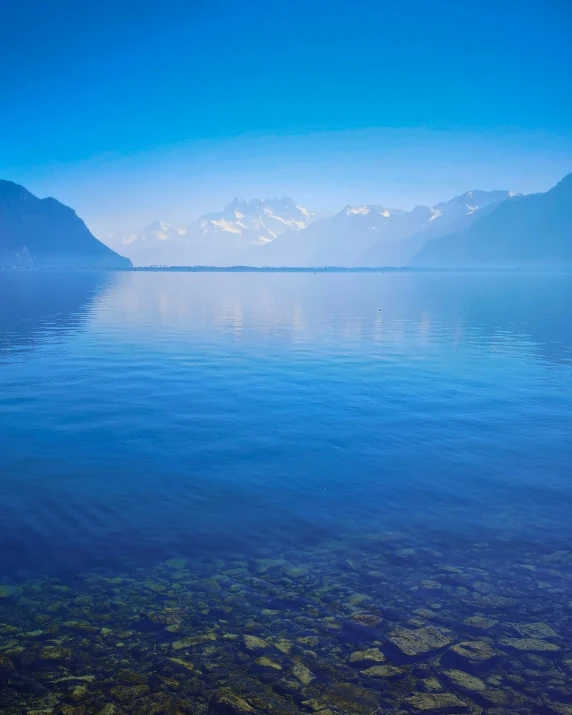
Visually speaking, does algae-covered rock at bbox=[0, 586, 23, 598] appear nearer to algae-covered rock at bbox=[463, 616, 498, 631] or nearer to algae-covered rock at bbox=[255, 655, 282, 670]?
algae-covered rock at bbox=[255, 655, 282, 670]

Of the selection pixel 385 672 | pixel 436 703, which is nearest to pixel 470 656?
pixel 436 703

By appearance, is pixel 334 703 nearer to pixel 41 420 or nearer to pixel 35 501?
pixel 35 501

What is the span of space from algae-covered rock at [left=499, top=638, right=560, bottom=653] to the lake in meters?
0.04

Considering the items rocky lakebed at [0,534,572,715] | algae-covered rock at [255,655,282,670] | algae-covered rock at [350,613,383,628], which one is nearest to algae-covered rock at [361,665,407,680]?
rocky lakebed at [0,534,572,715]

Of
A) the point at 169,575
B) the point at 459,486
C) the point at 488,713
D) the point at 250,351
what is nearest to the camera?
the point at 488,713

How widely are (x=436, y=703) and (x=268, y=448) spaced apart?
15268 mm

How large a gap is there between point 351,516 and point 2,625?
10.3m

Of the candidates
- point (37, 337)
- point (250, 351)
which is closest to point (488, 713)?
point (250, 351)

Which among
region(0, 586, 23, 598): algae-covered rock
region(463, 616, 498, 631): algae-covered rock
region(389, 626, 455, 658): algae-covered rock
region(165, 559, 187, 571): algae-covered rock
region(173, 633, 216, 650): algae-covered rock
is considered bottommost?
region(165, 559, 187, 571): algae-covered rock

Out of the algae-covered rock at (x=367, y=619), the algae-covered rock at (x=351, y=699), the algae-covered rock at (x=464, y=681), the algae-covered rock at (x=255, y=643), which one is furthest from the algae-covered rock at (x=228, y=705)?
the algae-covered rock at (x=464, y=681)

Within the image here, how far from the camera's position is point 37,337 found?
56.5 m

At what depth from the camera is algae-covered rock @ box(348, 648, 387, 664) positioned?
35.6 feet

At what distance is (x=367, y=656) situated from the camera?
10984 mm

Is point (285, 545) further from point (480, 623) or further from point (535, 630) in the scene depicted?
point (535, 630)
